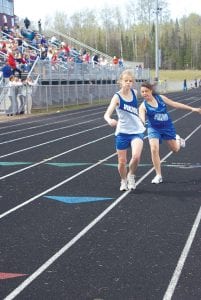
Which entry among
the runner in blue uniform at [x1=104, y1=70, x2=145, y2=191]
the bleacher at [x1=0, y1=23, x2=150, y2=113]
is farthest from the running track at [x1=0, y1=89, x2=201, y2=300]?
the bleacher at [x1=0, y1=23, x2=150, y2=113]

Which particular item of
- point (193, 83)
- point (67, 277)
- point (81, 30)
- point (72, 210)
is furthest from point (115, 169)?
point (81, 30)

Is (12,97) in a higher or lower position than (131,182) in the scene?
higher

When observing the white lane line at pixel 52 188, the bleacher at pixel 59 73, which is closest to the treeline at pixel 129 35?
the bleacher at pixel 59 73

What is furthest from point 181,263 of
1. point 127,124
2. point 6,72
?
point 6,72

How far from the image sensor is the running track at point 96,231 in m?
4.73

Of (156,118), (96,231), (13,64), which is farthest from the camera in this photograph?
(13,64)

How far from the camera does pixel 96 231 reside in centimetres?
640

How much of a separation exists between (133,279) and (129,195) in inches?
138

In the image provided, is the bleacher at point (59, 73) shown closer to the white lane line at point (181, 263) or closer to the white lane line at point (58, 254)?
the white lane line at point (58, 254)

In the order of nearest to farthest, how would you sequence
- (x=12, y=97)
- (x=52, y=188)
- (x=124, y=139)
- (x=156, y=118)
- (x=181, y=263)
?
(x=181, y=263)
(x=124, y=139)
(x=52, y=188)
(x=156, y=118)
(x=12, y=97)

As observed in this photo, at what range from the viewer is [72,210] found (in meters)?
7.46

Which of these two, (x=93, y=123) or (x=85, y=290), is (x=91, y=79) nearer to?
(x=93, y=123)

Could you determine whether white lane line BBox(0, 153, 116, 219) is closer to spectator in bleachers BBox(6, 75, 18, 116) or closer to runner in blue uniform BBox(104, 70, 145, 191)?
runner in blue uniform BBox(104, 70, 145, 191)

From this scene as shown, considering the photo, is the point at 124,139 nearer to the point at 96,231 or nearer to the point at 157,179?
the point at 157,179
